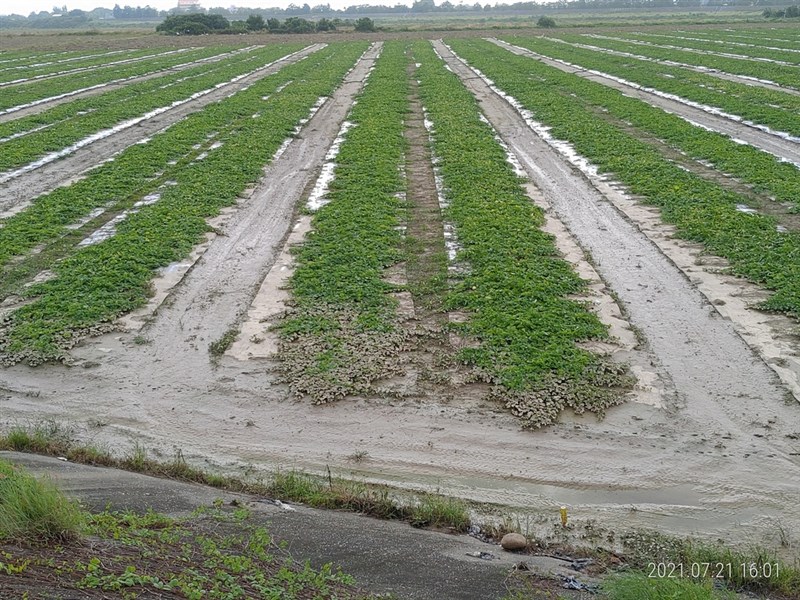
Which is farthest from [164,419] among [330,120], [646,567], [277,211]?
[330,120]

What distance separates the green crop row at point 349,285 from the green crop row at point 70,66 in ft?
95.1

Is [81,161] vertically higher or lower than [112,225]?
higher

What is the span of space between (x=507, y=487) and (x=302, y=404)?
8.40 ft

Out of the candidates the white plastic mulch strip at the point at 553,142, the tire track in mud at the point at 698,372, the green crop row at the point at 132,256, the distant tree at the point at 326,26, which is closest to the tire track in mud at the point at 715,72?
the white plastic mulch strip at the point at 553,142

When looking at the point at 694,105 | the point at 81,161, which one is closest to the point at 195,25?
the point at 81,161

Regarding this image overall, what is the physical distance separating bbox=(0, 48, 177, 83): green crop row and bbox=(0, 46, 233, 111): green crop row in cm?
205

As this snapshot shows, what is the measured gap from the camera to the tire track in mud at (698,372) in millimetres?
6633

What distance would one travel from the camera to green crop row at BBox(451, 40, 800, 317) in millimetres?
10500

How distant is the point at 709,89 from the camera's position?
2792cm

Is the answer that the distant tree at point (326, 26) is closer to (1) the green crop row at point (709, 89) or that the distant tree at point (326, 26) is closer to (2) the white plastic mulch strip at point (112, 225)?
(1) the green crop row at point (709, 89)

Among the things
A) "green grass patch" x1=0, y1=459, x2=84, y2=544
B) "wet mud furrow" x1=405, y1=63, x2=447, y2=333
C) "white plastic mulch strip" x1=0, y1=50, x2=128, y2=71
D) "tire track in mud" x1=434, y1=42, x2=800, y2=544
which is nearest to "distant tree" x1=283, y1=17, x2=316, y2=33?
"white plastic mulch strip" x1=0, y1=50, x2=128, y2=71

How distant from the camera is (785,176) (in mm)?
15312

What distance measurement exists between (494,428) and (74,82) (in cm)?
3418

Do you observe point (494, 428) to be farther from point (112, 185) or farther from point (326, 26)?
point (326, 26)
